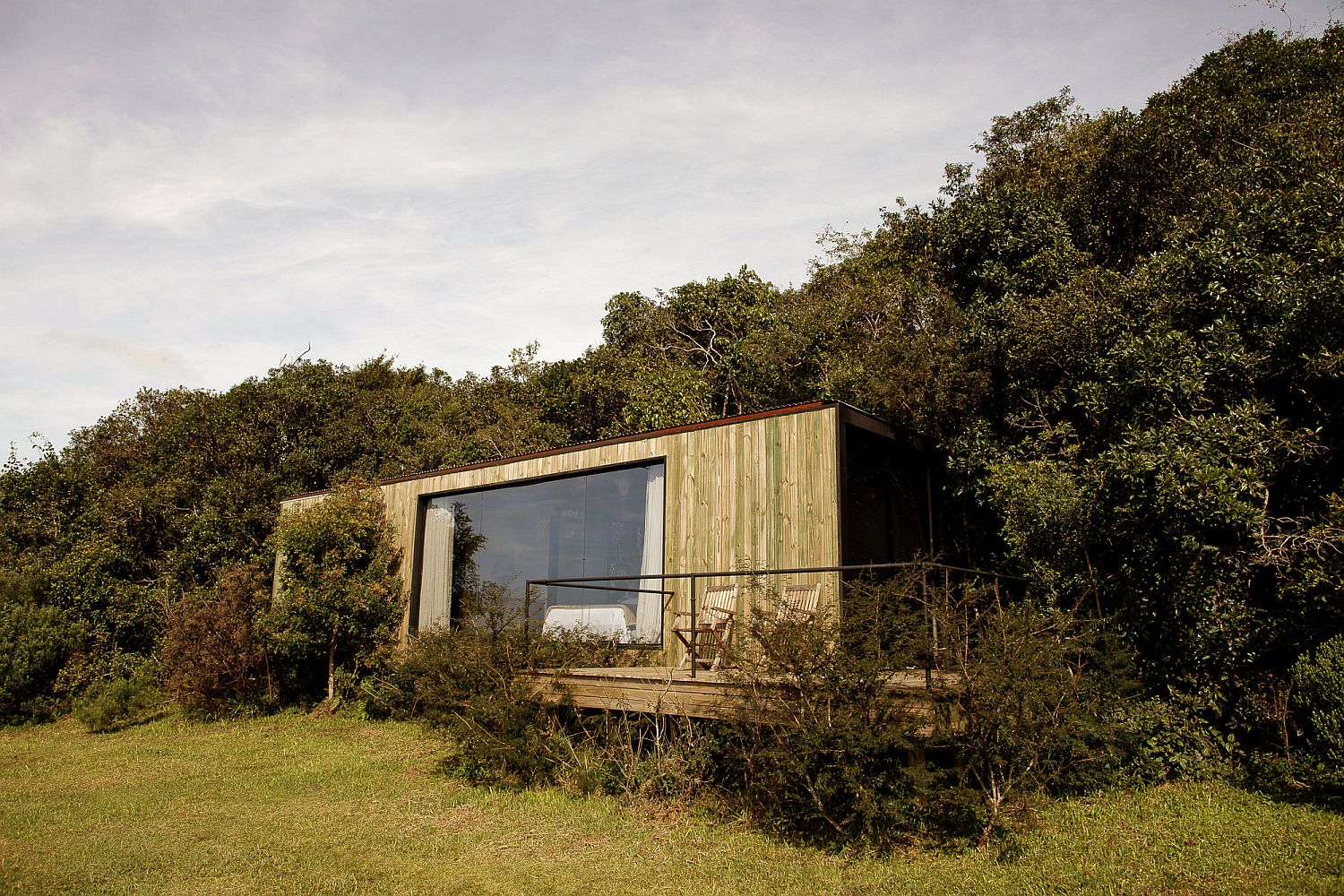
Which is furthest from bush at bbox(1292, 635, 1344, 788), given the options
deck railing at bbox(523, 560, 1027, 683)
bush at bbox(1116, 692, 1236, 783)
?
deck railing at bbox(523, 560, 1027, 683)

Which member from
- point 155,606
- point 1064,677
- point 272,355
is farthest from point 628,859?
point 272,355

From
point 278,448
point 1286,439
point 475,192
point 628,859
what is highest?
point 475,192

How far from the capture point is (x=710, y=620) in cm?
766

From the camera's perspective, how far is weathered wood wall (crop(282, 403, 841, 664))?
7.49 m

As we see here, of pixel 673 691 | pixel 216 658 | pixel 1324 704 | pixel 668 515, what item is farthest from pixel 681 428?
→ pixel 216 658

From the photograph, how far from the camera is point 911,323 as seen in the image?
471 inches

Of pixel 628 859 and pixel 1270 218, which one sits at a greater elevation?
pixel 1270 218

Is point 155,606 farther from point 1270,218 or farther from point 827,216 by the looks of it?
point 1270,218

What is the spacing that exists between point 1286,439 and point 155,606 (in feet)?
51.8

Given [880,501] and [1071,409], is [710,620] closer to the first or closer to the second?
[880,501]

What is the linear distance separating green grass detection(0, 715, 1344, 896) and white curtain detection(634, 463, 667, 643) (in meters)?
2.26

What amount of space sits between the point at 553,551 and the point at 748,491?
2.94 m

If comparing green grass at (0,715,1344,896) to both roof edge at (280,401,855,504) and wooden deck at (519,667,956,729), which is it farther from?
roof edge at (280,401,855,504)

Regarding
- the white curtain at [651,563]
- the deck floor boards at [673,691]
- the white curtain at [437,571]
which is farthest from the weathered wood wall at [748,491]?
the white curtain at [437,571]
